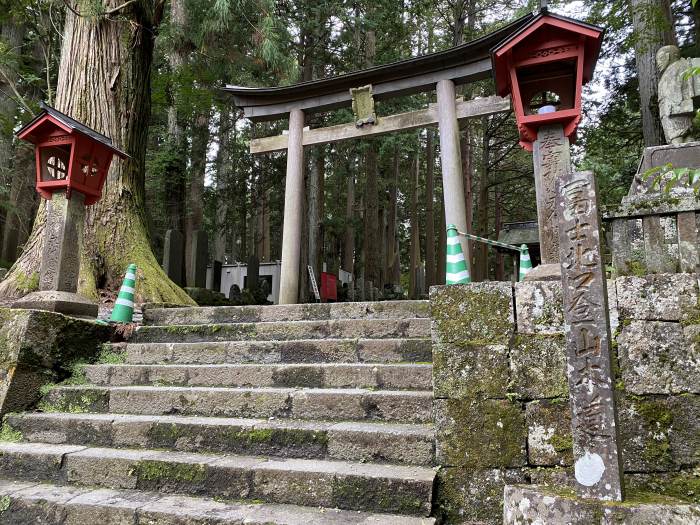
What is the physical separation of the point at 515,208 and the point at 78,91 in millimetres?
19145

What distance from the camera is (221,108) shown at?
43.6ft

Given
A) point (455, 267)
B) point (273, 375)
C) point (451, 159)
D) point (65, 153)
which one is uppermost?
point (451, 159)

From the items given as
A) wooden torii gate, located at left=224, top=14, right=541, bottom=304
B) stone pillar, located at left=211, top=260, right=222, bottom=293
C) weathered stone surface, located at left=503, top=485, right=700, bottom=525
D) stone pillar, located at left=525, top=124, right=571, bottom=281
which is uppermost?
wooden torii gate, located at left=224, top=14, right=541, bottom=304

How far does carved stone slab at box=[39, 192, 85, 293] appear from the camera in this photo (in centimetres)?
481

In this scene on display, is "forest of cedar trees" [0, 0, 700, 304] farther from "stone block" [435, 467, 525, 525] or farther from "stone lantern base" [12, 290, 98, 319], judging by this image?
"stone block" [435, 467, 525, 525]

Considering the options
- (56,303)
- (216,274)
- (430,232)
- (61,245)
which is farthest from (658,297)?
(430,232)

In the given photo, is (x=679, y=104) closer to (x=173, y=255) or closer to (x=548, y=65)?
(x=548, y=65)

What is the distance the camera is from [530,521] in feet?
6.69

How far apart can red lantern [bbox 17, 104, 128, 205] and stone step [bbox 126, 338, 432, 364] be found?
1.78m

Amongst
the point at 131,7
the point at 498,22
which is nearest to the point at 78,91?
the point at 131,7

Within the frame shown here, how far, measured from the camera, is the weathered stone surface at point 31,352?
4.07 meters

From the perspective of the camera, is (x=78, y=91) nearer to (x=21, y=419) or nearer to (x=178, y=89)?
(x=178, y=89)

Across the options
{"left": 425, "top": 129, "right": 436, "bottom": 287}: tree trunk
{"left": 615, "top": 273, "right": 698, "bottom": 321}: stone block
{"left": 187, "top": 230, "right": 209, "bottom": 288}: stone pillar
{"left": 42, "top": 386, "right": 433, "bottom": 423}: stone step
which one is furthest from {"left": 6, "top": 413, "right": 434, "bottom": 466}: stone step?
{"left": 425, "top": 129, "right": 436, "bottom": 287}: tree trunk

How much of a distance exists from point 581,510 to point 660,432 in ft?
2.84
